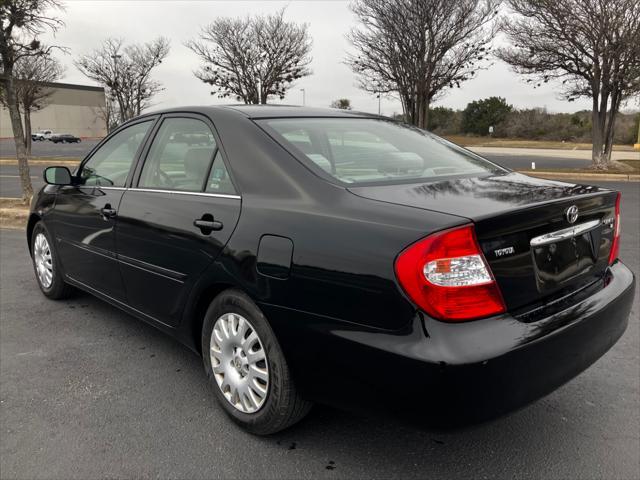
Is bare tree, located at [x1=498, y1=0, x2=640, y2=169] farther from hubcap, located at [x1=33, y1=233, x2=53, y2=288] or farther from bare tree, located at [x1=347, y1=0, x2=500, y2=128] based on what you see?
hubcap, located at [x1=33, y1=233, x2=53, y2=288]

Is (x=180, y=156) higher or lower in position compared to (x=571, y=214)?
higher

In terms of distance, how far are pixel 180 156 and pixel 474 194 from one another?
1682mm

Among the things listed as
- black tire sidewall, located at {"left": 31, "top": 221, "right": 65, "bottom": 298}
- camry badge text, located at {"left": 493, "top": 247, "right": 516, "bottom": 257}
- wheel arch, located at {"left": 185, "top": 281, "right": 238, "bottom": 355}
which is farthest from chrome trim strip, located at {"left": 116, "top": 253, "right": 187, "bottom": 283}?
camry badge text, located at {"left": 493, "top": 247, "right": 516, "bottom": 257}

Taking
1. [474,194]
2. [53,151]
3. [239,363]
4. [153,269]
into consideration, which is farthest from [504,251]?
[53,151]

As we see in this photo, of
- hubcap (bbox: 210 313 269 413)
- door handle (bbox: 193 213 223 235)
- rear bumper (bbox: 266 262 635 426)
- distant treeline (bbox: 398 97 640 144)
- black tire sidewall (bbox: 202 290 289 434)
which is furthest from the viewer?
distant treeline (bbox: 398 97 640 144)

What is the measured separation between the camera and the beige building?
78.1 meters

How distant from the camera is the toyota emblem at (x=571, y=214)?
2.14 meters

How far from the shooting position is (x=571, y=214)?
2.16m

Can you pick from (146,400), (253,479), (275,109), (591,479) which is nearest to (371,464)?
(253,479)

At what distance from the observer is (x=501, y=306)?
1917mm

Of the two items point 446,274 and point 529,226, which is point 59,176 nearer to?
point 446,274

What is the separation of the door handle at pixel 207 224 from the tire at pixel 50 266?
2149 millimetres

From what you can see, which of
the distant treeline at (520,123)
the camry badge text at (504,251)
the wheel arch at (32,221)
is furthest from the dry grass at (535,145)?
the camry badge text at (504,251)

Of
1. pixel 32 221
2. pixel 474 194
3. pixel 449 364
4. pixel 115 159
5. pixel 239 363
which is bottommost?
pixel 239 363
